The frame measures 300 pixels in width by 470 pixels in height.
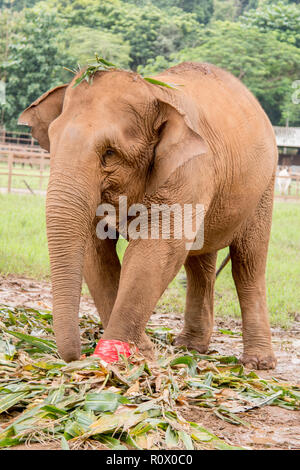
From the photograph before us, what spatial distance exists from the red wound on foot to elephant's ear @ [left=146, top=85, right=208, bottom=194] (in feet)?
2.81

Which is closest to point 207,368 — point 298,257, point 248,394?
point 248,394

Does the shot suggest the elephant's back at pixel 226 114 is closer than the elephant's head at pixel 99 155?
No

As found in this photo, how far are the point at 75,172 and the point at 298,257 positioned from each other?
25.7ft

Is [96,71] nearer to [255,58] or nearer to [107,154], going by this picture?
[107,154]

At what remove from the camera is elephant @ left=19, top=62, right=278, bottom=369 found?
11.9 feet

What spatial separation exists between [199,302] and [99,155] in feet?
7.12

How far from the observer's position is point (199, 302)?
5.61m

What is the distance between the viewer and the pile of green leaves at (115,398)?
2.88m

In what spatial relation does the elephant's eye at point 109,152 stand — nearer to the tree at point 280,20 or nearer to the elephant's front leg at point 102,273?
the elephant's front leg at point 102,273

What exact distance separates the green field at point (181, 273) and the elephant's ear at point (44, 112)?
10.5 ft

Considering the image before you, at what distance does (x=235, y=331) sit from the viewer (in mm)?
6680

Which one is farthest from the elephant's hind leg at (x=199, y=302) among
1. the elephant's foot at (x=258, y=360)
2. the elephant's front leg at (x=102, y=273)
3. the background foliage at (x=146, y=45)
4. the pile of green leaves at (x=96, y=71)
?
the background foliage at (x=146, y=45)

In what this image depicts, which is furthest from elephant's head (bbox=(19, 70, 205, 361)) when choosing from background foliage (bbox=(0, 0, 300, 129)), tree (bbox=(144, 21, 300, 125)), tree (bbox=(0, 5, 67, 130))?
tree (bbox=(144, 21, 300, 125))

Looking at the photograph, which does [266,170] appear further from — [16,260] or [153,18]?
Answer: [153,18]
